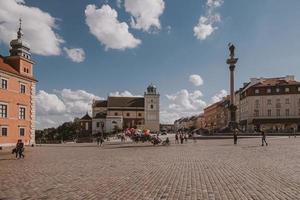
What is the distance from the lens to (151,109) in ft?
466

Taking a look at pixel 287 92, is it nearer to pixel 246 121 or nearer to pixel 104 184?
pixel 246 121

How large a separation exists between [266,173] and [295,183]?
263 centimetres

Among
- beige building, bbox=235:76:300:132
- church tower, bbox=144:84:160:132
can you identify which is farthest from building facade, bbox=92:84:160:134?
beige building, bbox=235:76:300:132

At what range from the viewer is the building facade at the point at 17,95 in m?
43.7

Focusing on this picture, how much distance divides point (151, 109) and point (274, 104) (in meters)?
61.7

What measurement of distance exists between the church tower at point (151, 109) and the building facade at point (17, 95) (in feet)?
298

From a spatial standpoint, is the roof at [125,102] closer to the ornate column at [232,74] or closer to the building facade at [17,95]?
the ornate column at [232,74]

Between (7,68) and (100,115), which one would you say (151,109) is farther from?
(7,68)

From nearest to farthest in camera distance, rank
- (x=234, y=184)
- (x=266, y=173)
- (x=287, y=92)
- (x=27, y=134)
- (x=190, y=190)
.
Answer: (x=190, y=190) < (x=234, y=184) < (x=266, y=173) < (x=27, y=134) < (x=287, y=92)

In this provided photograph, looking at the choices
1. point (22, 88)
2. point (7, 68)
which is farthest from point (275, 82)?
point (7, 68)

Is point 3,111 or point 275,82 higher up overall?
point 275,82

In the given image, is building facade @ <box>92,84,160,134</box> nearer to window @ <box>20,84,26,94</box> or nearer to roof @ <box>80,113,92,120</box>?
roof @ <box>80,113,92,120</box>

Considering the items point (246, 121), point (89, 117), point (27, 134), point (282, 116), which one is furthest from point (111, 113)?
point (27, 134)

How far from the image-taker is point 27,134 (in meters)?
49.1
